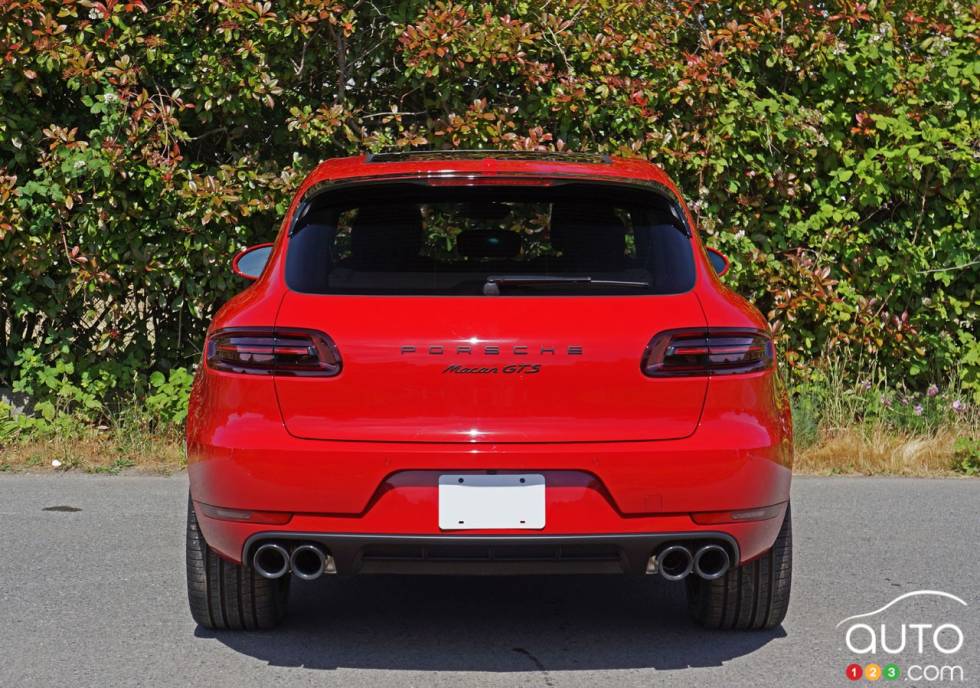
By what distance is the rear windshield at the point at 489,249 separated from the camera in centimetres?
443

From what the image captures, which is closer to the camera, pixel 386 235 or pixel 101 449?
pixel 386 235

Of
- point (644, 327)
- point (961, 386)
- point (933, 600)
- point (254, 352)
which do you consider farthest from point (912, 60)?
point (254, 352)

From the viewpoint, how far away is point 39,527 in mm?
6785

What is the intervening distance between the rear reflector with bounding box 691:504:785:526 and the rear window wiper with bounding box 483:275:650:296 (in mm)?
748

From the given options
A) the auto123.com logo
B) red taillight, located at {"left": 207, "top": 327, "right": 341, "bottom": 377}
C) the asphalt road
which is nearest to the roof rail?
red taillight, located at {"left": 207, "top": 327, "right": 341, "bottom": 377}

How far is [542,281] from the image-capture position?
14.4 feet

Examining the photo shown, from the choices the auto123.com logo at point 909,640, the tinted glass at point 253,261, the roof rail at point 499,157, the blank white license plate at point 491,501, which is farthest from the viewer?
the tinted glass at point 253,261

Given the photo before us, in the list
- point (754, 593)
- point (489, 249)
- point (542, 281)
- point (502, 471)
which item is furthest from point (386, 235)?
point (754, 593)

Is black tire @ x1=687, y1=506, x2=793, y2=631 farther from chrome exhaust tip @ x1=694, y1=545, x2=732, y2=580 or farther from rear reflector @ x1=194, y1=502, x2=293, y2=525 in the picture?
rear reflector @ x1=194, y1=502, x2=293, y2=525

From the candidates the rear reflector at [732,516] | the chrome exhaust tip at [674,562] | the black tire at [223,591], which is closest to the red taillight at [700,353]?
the rear reflector at [732,516]

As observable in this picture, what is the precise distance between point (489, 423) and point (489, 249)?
2.90 feet

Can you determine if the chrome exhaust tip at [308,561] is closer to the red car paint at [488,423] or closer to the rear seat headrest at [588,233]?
the red car paint at [488,423]

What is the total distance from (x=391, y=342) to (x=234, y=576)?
3.79ft

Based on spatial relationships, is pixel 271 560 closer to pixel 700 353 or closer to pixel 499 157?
pixel 700 353
